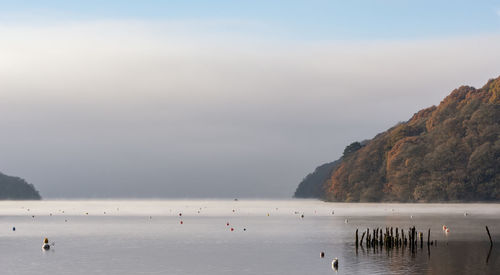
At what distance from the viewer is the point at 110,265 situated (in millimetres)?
55531

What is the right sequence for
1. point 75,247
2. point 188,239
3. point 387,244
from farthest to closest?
point 188,239, point 75,247, point 387,244

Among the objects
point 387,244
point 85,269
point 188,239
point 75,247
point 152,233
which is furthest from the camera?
point 152,233

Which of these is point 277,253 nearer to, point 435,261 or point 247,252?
point 247,252

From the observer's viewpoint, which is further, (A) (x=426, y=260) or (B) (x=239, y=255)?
(B) (x=239, y=255)

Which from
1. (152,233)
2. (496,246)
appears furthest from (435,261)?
(152,233)

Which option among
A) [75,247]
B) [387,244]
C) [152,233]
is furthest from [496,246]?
[152,233]

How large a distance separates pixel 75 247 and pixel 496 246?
3968 centimetres

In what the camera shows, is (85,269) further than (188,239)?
No

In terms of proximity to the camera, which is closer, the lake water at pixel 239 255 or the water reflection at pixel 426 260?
the water reflection at pixel 426 260

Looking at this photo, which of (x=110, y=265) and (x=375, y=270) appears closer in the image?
(x=375, y=270)

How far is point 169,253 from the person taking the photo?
65.2 meters

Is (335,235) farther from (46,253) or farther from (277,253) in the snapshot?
(46,253)

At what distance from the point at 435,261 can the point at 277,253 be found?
15196 mm

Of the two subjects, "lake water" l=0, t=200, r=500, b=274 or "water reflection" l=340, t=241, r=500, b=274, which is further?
"lake water" l=0, t=200, r=500, b=274
